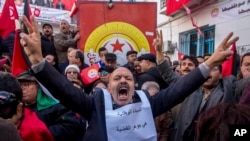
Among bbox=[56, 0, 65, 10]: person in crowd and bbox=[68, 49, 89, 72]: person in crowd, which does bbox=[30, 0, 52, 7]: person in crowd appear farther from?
bbox=[68, 49, 89, 72]: person in crowd

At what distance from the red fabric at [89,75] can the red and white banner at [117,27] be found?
0.83 metres

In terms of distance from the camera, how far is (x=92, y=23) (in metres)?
6.24

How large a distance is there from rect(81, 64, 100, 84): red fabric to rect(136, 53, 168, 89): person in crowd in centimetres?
62

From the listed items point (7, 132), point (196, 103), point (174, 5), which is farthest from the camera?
point (174, 5)

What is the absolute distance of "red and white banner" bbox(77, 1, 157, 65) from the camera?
605cm

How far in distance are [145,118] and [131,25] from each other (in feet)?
11.8

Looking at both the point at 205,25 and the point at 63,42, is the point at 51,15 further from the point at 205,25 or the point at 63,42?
the point at 63,42

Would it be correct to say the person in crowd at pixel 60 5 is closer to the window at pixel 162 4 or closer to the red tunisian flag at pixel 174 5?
the window at pixel 162 4

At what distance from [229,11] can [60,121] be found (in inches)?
316

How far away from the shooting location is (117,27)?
6133 mm

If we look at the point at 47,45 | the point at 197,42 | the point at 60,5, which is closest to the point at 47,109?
the point at 47,45

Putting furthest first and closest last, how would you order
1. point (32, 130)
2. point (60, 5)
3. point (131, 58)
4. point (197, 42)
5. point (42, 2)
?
1. point (60, 5)
2. point (42, 2)
3. point (197, 42)
4. point (131, 58)
5. point (32, 130)

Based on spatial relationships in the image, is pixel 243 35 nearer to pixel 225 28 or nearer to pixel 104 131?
pixel 225 28

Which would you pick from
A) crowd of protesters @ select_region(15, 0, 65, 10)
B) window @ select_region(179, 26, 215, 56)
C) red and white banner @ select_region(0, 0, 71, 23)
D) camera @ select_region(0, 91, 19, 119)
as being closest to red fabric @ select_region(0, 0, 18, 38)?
camera @ select_region(0, 91, 19, 119)
